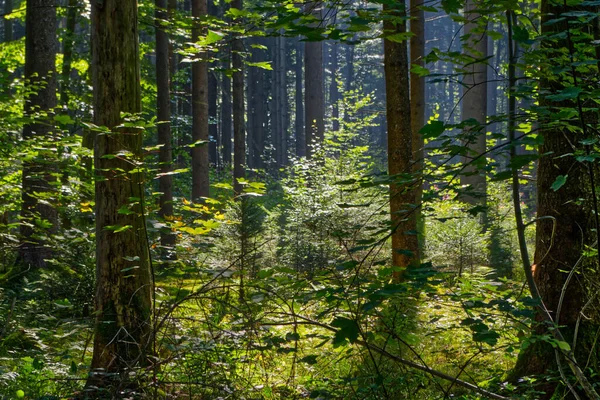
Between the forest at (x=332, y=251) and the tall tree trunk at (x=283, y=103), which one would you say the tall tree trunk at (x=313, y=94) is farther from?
the tall tree trunk at (x=283, y=103)

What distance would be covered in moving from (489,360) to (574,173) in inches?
96.7

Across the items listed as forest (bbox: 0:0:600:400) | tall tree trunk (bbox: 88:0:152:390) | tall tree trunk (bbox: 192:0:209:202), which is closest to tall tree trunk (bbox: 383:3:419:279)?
forest (bbox: 0:0:600:400)

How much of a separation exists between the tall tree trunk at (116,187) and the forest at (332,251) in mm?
16

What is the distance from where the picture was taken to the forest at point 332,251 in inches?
113

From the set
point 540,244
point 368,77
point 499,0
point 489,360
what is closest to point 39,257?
A: point 489,360

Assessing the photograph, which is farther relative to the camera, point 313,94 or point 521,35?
point 313,94

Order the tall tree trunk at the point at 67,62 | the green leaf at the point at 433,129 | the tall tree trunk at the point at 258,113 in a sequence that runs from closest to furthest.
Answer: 1. the green leaf at the point at 433,129
2. the tall tree trunk at the point at 67,62
3. the tall tree trunk at the point at 258,113

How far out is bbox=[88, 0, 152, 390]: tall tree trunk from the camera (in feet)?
15.3

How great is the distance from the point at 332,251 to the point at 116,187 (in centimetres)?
568

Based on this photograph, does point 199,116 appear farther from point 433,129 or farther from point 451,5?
point 433,129

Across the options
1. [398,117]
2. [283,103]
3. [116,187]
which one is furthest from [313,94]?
[283,103]

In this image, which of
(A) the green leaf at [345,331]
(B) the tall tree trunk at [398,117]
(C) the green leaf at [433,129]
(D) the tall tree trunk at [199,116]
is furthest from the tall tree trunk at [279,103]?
(A) the green leaf at [345,331]

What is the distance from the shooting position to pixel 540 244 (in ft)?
15.0

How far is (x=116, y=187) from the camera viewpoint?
4.67m
